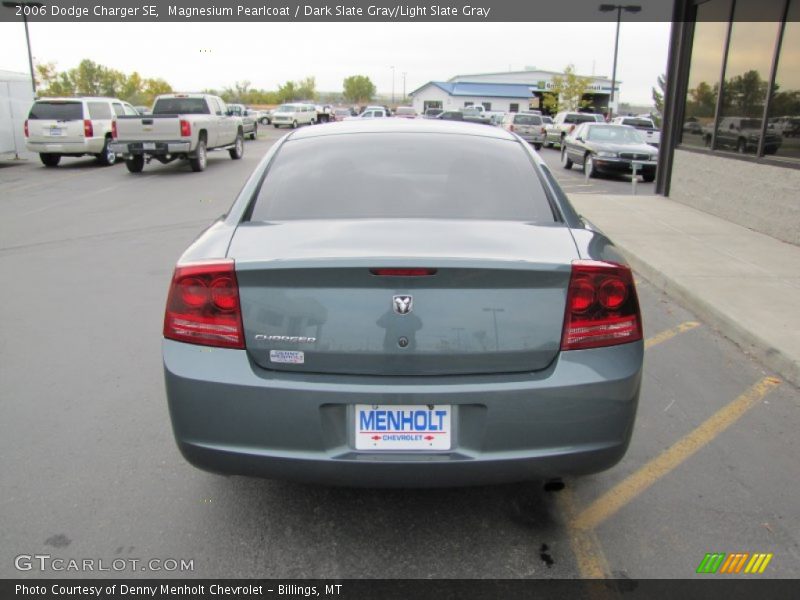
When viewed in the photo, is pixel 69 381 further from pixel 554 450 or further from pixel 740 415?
pixel 740 415

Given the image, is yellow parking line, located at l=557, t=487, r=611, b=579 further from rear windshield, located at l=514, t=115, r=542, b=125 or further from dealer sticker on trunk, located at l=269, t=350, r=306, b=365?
rear windshield, located at l=514, t=115, r=542, b=125

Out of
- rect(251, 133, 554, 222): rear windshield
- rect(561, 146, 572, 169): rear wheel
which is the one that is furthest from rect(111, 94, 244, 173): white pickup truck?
rect(251, 133, 554, 222): rear windshield

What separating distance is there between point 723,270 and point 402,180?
5306mm

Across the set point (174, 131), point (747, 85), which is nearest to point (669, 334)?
point (747, 85)

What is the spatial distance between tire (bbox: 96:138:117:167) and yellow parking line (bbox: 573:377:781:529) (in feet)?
66.1

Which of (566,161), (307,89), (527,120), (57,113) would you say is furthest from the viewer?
(307,89)

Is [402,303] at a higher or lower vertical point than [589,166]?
higher

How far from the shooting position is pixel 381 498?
10.4ft

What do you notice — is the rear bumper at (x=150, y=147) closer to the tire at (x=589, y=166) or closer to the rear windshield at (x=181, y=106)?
the rear windshield at (x=181, y=106)

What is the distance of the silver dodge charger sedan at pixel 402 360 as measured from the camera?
2461 millimetres

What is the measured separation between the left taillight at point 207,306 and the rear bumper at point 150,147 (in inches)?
639

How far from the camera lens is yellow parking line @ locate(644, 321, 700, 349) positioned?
5402 millimetres

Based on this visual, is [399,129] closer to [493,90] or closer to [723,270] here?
[723,270]

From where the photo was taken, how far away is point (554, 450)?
2527 mm
